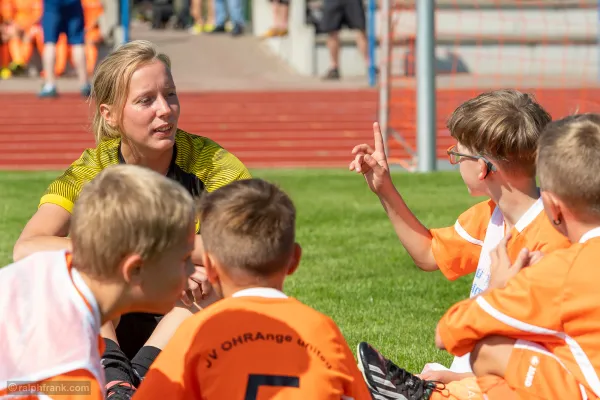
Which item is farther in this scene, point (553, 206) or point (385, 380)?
point (385, 380)

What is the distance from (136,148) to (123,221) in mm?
1573

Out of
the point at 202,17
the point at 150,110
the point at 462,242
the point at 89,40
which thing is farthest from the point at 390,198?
the point at 202,17

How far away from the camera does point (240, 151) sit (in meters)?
11.6

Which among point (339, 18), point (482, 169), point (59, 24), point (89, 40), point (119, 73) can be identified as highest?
point (119, 73)

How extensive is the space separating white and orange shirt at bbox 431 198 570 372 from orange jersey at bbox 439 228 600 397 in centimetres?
55

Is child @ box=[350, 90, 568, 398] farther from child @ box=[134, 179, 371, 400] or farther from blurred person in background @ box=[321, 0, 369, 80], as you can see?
blurred person in background @ box=[321, 0, 369, 80]

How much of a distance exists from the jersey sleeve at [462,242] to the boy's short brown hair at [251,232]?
1245 mm

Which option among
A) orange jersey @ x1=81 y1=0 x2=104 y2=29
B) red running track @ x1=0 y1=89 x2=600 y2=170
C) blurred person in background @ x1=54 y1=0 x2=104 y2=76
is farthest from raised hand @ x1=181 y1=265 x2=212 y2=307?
orange jersey @ x1=81 y1=0 x2=104 y2=29

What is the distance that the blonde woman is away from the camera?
394 cm

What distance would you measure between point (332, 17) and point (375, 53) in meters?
1.73

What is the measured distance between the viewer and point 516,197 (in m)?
3.55

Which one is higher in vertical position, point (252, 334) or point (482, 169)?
point (482, 169)

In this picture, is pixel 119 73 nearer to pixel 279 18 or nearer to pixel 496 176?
pixel 496 176

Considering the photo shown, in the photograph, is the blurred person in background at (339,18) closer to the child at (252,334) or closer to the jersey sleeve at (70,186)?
the jersey sleeve at (70,186)
